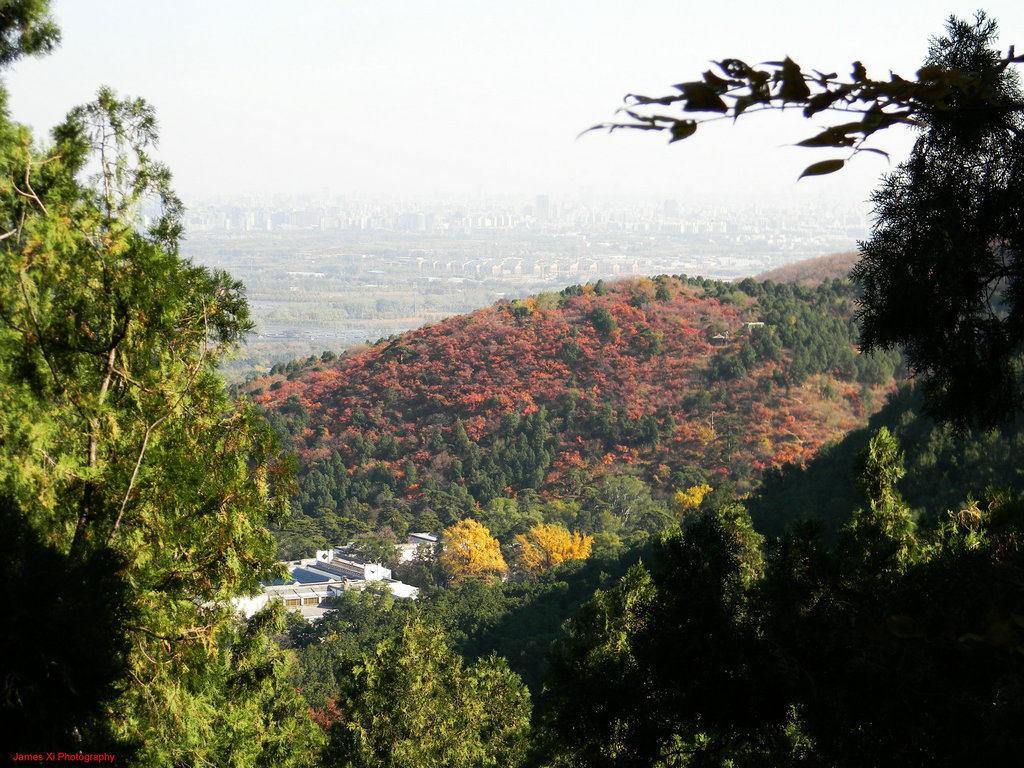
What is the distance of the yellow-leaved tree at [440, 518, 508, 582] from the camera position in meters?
25.7

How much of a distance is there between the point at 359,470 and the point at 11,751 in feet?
Answer: 102

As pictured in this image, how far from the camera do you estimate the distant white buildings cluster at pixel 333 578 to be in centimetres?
2408

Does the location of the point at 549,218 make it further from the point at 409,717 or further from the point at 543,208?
the point at 409,717

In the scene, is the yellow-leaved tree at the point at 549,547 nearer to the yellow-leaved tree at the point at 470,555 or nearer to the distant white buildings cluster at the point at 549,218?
the yellow-leaved tree at the point at 470,555

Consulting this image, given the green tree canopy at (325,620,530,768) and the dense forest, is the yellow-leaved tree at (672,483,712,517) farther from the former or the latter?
the green tree canopy at (325,620,530,768)

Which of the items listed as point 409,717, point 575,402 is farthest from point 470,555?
point 409,717

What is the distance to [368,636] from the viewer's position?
738 inches

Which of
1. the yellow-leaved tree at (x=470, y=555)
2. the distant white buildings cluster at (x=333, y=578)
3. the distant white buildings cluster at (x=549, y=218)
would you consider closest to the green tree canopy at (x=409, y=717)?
the distant white buildings cluster at (x=333, y=578)

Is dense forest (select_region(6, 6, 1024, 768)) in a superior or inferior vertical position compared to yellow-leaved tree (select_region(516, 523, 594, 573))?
superior

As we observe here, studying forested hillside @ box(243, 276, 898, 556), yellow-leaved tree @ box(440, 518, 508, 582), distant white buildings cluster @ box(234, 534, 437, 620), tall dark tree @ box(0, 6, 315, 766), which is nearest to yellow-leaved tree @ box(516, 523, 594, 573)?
yellow-leaved tree @ box(440, 518, 508, 582)

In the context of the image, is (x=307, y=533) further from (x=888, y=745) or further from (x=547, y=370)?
(x=888, y=745)

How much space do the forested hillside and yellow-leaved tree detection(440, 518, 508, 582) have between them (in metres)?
2.78

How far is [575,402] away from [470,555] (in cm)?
1019

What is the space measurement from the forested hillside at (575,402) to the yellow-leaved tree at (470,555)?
2.78m
